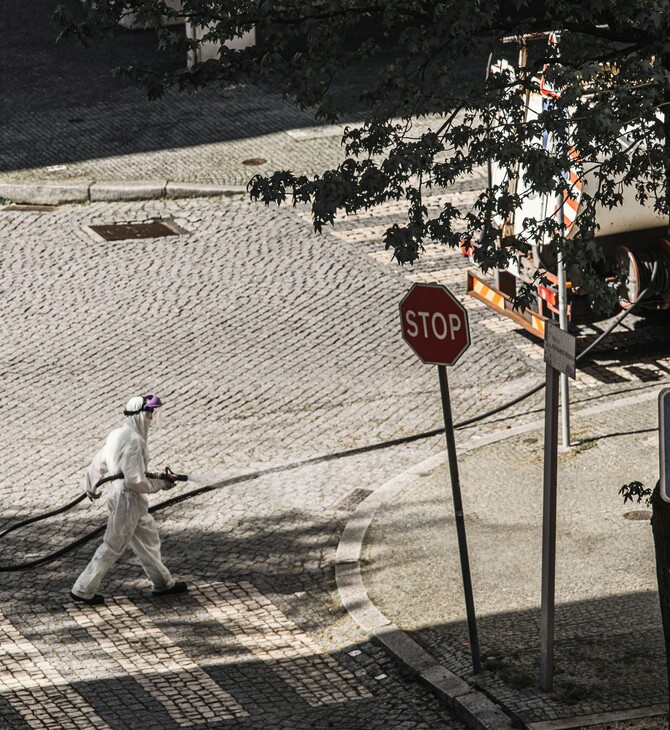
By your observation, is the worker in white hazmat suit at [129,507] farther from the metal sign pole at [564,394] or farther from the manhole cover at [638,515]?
the metal sign pole at [564,394]

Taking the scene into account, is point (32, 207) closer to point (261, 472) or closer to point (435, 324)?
point (261, 472)

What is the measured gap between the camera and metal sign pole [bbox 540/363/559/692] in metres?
8.12

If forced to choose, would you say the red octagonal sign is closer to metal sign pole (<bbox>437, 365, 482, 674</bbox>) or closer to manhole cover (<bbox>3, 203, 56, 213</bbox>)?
metal sign pole (<bbox>437, 365, 482, 674</bbox>)

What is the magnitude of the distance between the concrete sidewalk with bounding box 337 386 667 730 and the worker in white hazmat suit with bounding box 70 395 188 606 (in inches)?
55.5

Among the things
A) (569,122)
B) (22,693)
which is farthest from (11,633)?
(569,122)

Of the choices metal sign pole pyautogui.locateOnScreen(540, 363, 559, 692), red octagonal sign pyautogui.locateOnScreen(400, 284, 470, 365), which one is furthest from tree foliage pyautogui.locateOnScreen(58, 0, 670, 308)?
metal sign pole pyautogui.locateOnScreen(540, 363, 559, 692)

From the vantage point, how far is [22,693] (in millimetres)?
8633

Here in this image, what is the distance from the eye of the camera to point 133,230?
17875mm

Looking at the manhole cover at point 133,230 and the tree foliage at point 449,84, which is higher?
the tree foliage at point 449,84

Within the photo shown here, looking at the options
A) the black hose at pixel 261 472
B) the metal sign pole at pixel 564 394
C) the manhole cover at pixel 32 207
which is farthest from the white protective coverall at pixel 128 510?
the manhole cover at pixel 32 207

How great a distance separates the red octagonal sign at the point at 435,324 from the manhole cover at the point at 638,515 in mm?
2876

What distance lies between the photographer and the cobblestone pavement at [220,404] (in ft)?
29.2

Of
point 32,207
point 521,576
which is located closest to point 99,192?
point 32,207

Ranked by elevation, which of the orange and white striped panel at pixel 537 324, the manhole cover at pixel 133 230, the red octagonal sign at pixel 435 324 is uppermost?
the red octagonal sign at pixel 435 324
